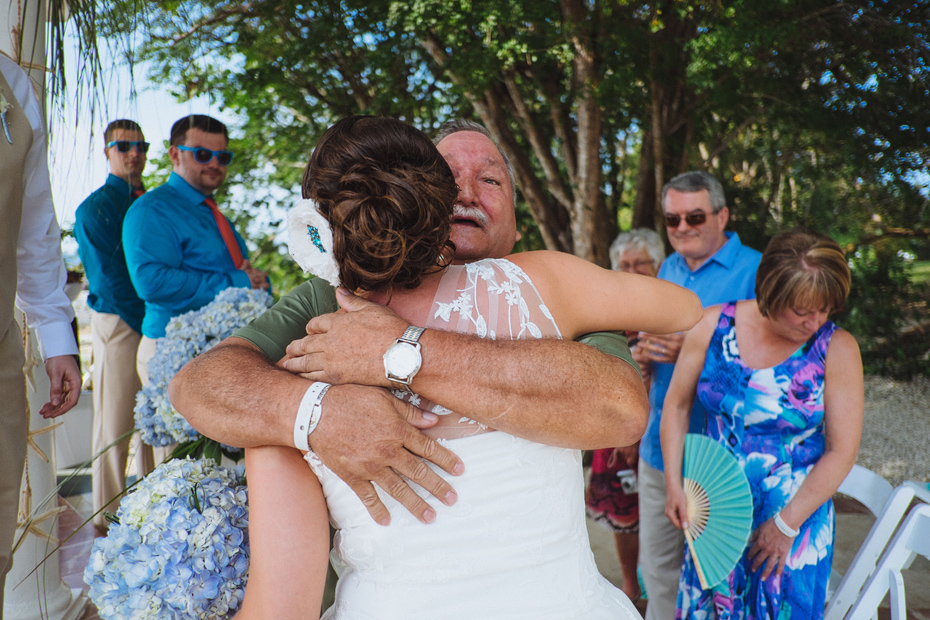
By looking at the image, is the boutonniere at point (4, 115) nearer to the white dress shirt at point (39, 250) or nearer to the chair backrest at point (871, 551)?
the white dress shirt at point (39, 250)

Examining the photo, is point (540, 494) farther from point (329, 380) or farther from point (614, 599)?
point (329, 380)

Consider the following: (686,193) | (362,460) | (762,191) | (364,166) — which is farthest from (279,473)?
(762,191)

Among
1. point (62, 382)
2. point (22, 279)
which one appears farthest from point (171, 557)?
point (22, 279)

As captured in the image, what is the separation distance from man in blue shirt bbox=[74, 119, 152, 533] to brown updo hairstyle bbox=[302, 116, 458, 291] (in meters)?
3.14

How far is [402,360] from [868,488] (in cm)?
216

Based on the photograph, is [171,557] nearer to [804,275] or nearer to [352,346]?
[352,346]

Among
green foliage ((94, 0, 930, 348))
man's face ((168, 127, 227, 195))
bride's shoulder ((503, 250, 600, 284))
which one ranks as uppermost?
green foliage ((94, 0, 930, 348))

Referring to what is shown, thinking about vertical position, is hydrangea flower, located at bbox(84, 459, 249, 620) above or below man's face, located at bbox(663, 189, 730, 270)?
below

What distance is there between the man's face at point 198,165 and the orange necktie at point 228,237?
0.10 metres

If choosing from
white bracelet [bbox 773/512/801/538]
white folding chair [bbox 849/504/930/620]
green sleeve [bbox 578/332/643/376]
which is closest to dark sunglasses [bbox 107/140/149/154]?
green sleeve [bbox 578/332/643/376]

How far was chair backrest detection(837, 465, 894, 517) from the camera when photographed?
96.4 inches

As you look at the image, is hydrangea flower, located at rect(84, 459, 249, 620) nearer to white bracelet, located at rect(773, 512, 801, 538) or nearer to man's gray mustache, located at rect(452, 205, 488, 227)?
man's gray mustache, located at rect(452, 205, 488, 227)

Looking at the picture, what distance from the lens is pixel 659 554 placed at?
10.4 ft

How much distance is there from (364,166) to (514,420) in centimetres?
55
